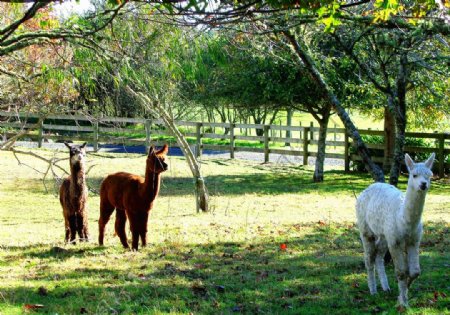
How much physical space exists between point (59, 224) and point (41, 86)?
365 centimetres

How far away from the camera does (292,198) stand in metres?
17.6

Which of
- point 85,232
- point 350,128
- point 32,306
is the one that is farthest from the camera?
point 85,232

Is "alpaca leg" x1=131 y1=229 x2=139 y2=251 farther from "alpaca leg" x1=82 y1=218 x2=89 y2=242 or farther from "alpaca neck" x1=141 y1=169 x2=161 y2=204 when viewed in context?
"alpaca leg" x1=82 y1=218 x2=89 y2=242

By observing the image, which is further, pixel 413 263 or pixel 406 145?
pixel 406 145

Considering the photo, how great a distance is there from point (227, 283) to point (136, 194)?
2695 millimetres

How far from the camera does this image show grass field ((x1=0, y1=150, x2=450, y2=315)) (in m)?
6.32

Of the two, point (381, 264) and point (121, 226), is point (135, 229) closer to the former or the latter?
point (121, 226)

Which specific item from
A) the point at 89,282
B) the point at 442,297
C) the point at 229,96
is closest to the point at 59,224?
the point at 89,282

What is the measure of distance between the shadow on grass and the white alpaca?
324 mm

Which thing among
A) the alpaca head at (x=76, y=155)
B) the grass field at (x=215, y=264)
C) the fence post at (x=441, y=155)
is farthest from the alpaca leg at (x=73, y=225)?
the fence post at (x=441, y=155)

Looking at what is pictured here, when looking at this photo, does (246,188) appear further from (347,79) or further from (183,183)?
(347,79)

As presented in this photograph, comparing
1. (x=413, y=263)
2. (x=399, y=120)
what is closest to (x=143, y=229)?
(x=399, y=120)

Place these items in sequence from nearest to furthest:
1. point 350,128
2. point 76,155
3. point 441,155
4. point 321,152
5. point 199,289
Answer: point 199,289 → point 350,128 → point 76,155 → point 441,155 → point 321,152

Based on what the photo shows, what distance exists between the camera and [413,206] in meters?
5.82
